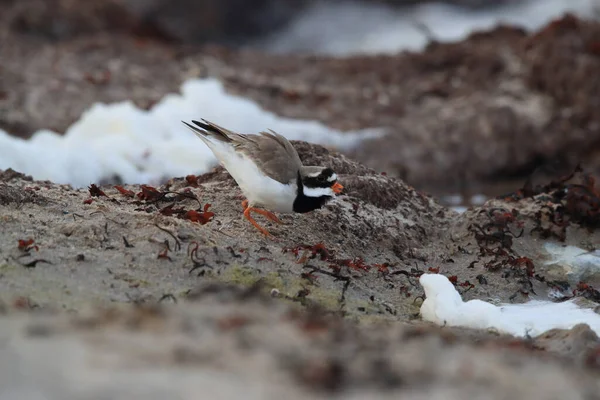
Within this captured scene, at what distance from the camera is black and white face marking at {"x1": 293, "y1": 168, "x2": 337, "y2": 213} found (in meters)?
6.05

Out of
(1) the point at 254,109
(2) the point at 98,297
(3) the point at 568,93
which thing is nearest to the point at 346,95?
(1) the point at 254,109

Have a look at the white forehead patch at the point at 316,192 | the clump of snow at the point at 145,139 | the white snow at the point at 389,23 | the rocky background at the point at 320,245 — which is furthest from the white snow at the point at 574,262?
the white snow at the point at 389,23

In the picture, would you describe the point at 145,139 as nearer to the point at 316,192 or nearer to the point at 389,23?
the point at 316,192

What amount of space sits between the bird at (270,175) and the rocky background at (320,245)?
281 millimetres

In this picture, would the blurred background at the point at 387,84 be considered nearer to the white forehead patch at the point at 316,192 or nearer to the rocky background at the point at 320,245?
the rocky background at the point at 320,245

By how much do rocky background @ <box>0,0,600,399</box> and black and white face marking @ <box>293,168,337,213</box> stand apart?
11.4 inches

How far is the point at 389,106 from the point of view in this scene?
15336mm

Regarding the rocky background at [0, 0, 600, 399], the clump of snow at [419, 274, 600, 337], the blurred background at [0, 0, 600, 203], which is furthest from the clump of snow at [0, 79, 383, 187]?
the clump of snow at [419, 274, 600, 337]

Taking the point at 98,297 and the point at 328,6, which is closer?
the point at 98,297

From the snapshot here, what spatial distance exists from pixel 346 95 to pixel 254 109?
9.90ft

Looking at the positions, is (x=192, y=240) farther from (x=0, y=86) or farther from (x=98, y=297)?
(x=0, y=86)

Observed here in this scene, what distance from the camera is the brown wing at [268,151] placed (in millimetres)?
5992

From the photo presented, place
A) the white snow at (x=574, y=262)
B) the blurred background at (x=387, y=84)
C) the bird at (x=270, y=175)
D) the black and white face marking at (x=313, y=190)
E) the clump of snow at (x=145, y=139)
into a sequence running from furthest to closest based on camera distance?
1. the blurred background at (x=387, y=84)
2. the clump of snow at (x=145, y=139)
3. the white snow at (x=574, y=262)
4. the black and white face marking at (x=313, y=190)
5. the bird at (x=270, y=175)

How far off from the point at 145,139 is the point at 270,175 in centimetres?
543
